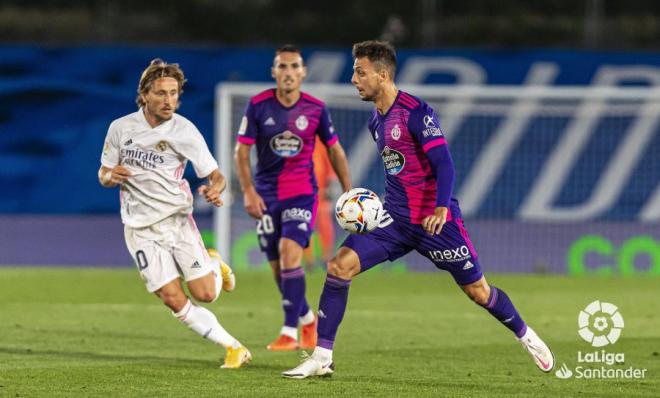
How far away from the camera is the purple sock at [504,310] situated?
315 inches

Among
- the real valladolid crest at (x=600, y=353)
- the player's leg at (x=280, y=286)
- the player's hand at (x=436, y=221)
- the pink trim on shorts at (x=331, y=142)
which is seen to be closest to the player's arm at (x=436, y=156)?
the player's hand at (x=436, y=221)

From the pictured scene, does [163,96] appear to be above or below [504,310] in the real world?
above

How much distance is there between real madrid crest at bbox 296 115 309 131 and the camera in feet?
32.7

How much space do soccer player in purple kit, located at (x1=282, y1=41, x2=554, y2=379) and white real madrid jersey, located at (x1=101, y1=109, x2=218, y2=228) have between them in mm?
1203

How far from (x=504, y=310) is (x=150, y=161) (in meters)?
2.44

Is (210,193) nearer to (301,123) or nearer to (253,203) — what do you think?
(253,203)

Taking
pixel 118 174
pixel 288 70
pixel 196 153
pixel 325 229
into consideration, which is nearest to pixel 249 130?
pixel 288 70

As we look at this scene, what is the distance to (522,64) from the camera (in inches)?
757

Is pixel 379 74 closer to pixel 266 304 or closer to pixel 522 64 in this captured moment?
pixel 266 304

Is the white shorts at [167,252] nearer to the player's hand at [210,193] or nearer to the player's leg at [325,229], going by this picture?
the player's hand at [210,193]

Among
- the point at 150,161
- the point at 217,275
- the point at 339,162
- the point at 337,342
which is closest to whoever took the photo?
the point at 150,161

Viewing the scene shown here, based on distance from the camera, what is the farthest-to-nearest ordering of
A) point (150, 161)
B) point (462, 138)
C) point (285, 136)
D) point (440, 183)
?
point (462, 138) < point (285, 136) < point (150, 161) < point (440, 183)

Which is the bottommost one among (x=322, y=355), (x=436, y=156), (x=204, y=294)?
(x=322, y=355)

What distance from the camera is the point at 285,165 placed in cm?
1004
